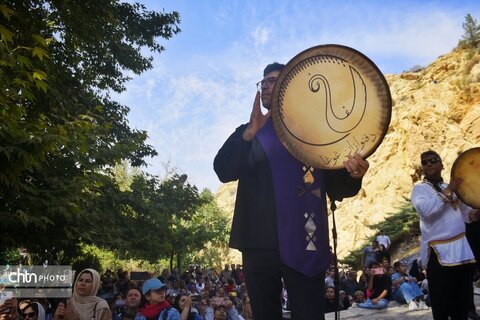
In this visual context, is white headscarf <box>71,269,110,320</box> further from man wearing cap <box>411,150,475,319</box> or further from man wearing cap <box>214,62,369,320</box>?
man wearing cap <box>411,150,475,319</box>

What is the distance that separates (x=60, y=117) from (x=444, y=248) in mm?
5010

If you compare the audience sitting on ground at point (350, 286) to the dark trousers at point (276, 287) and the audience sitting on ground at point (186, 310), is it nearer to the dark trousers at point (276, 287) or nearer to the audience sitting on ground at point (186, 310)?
the audience sitting on ground at point (186, 310)

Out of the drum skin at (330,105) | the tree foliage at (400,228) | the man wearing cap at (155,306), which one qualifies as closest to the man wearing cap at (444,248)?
the drum skin at (330,105)

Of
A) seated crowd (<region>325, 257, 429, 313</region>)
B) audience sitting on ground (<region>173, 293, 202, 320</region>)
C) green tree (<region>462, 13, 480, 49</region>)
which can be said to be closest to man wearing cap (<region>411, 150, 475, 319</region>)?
seated crowd (<region>325, 257, 429, 313</region>)

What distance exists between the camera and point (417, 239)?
21.5 meters

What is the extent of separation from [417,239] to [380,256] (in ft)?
35.0

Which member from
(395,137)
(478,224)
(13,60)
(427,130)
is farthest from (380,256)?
(395,137)

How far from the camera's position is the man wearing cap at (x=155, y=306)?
220 inches

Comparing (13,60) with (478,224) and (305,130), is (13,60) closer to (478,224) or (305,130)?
(305,130)

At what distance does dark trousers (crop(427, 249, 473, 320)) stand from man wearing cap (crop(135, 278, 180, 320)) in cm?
354

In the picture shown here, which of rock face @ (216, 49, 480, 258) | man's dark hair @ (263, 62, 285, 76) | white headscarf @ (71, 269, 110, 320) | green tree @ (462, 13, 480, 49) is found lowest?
white headscarf @ (71, 269, 110, 320)

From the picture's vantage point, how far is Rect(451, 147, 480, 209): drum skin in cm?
333

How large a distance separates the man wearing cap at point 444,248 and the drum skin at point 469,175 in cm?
23

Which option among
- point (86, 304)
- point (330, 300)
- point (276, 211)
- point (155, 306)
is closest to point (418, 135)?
point (330, 300)
